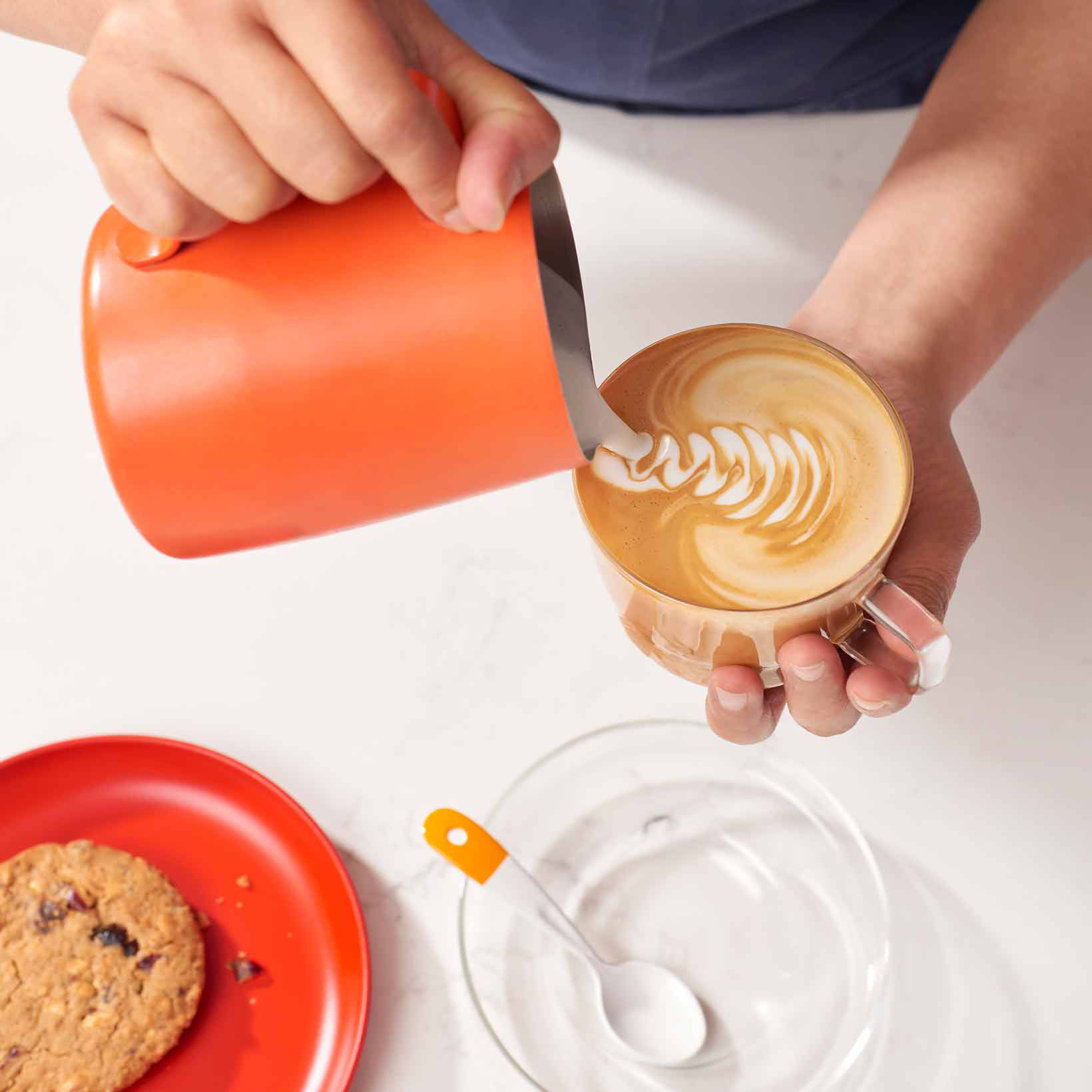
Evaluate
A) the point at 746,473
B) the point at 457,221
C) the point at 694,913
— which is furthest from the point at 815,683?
the point at 457,221

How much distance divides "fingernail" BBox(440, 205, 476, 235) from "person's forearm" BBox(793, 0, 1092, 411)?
558 mm

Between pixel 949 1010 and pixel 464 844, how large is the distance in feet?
1.51

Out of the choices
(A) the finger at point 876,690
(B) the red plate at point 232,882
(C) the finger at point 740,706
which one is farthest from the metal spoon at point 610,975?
(A) the finger at point 876,690

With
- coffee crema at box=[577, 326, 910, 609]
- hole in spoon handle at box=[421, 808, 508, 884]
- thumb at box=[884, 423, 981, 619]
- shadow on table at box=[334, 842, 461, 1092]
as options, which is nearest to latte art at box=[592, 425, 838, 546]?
coffee crema at box=[577, 326, 910, 609]

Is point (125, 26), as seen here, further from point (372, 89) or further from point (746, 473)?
point (746, 473)

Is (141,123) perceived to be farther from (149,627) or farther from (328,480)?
(149,627)

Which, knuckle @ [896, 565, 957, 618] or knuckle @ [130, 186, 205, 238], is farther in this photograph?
knuckle @ [896, 565, 957, 618]

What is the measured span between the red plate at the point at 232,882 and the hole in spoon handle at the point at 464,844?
0.30 ft

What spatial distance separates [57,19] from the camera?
0.90 m

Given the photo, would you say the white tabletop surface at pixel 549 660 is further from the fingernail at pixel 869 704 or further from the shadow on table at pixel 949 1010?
the fingernail at pixel 869 704

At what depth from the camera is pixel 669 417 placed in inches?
33.3

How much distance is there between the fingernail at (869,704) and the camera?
2.82 feet

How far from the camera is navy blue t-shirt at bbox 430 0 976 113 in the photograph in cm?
109

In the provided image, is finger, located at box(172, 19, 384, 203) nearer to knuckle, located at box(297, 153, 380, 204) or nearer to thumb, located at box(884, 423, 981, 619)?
knuckle, located at box(297, 153, 380, 204)
